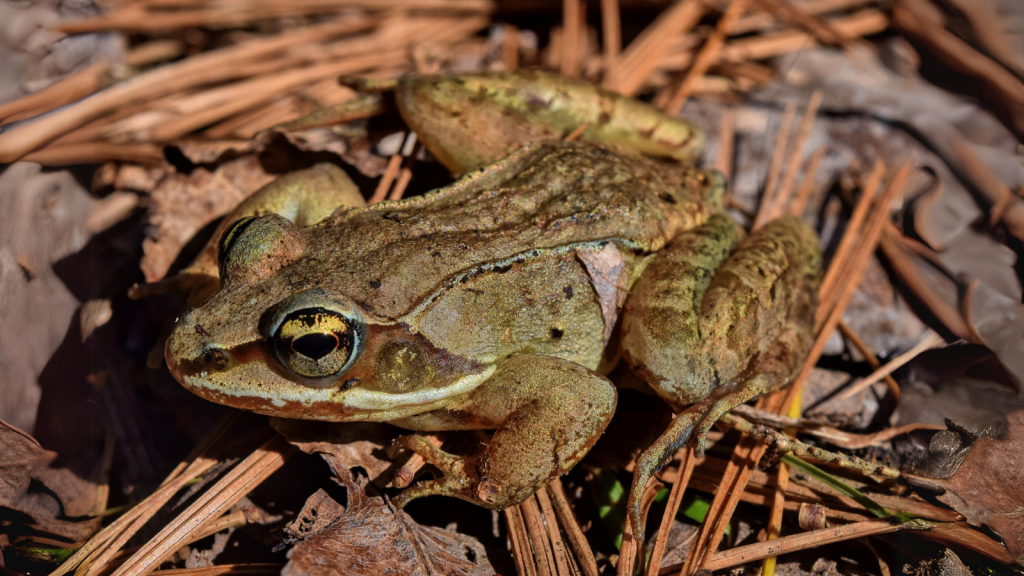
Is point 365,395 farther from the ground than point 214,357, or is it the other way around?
point 214,357

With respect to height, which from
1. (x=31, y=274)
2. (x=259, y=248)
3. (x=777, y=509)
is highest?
(x=259, y=248)

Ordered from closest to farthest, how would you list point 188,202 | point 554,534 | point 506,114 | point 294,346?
point 294,346, point 554,534, point 188,202, point 506,114

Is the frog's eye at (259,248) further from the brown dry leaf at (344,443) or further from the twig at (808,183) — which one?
the twig at (808,183)

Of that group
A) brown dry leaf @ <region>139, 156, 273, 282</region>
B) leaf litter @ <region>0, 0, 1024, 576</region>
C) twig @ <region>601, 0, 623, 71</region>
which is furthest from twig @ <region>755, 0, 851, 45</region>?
brown dry leaf @ <region>139, 156, 273, 282</region>

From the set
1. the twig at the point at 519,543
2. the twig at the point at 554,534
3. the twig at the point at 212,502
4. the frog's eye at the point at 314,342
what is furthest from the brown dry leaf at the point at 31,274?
the twig at the point at 554,534

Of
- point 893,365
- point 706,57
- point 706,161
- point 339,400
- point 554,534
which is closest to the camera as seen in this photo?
point 339,400

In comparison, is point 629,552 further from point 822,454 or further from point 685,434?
point 822,454

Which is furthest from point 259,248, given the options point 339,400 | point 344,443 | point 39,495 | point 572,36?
point 572,36
